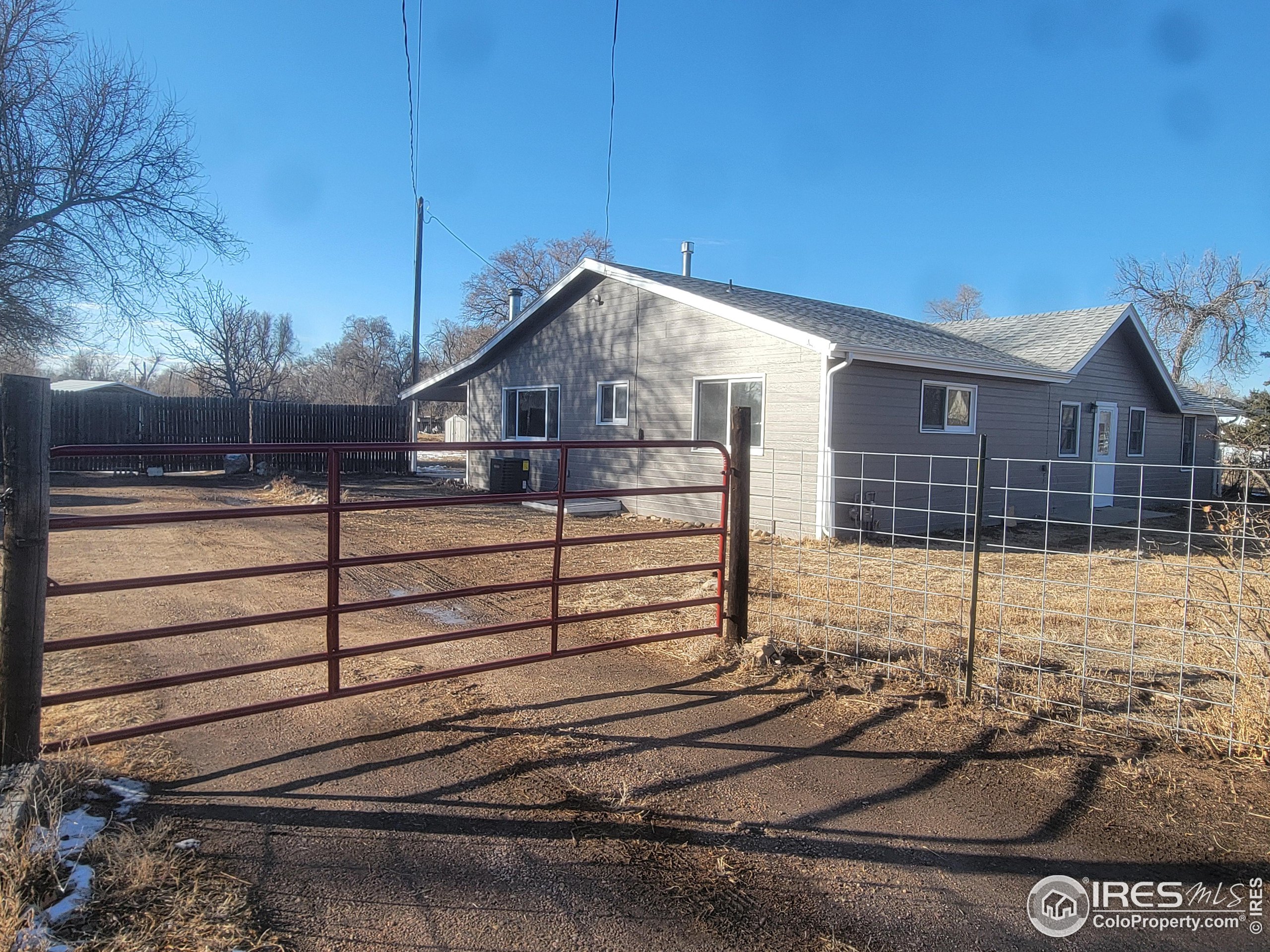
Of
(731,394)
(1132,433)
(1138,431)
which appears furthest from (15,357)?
(1138,431)

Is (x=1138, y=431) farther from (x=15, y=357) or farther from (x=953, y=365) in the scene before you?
(x=15, y=357)

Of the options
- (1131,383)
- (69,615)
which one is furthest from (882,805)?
(1131,383)

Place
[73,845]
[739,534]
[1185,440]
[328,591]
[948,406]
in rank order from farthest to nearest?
1. [1185,440]
2. [948,406]
3. [739,534]
4. [328,591]
5. [73,845]

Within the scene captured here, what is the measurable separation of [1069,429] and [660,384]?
878 centimetres

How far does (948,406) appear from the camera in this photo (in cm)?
1287

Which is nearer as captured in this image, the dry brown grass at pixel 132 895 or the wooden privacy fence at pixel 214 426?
the dry brown grass at pixel 132 895

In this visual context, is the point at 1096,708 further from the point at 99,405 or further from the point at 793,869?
the point at 99,405

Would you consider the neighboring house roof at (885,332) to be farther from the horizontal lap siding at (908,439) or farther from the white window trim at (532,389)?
the white window trim at (532,389)

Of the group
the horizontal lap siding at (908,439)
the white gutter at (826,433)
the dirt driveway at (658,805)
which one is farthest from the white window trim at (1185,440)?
the dirt driveway at (658,805)

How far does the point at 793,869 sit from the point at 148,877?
225cm

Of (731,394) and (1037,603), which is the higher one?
(731,394)

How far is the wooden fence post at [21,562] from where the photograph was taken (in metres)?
3.13

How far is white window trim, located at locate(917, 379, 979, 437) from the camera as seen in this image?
12391mm

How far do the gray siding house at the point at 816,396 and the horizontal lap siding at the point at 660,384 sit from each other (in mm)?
35
